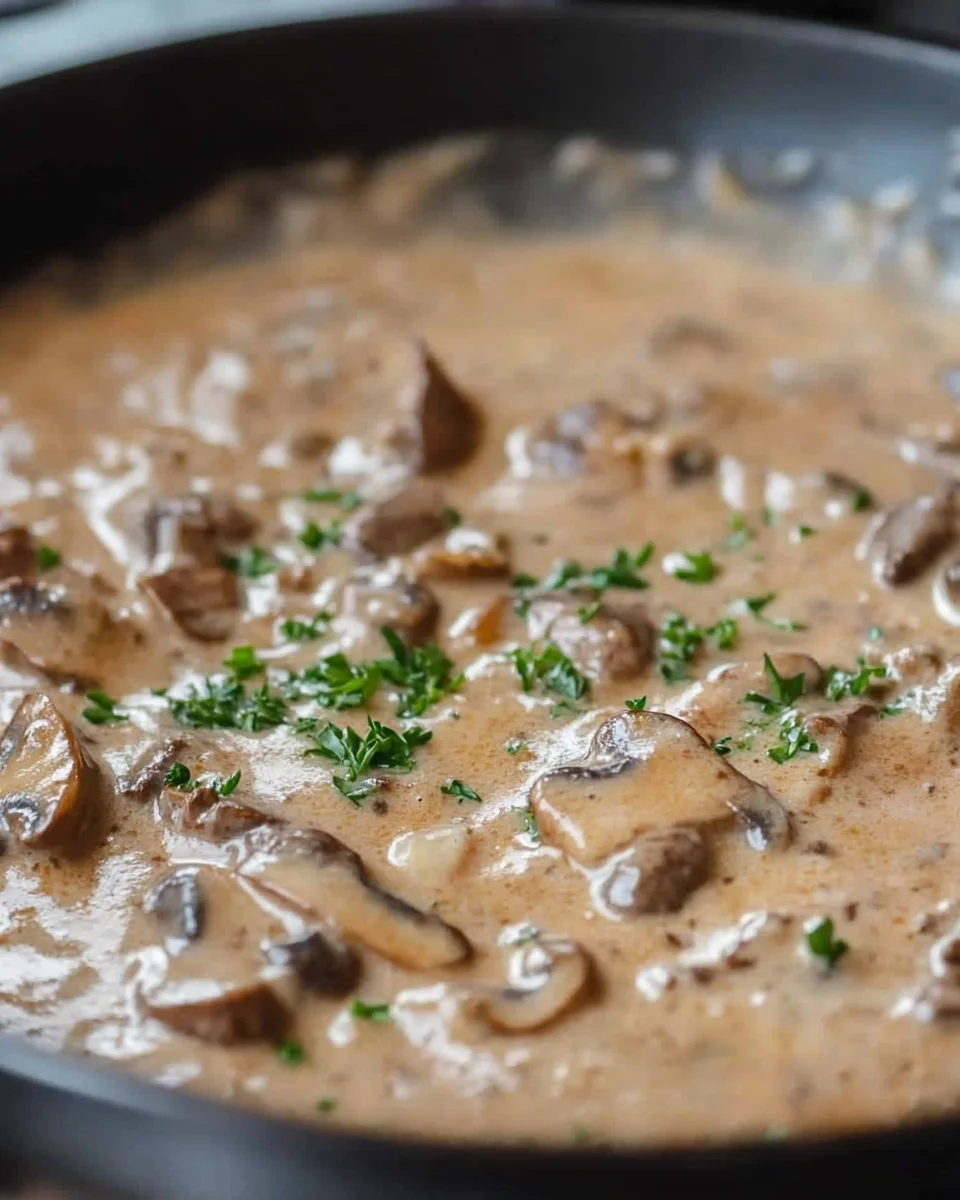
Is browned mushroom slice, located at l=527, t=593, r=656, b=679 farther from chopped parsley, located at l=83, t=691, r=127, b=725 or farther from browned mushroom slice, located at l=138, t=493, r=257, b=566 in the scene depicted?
chopped parsley, located at l=83, t=691, r=127, b=725

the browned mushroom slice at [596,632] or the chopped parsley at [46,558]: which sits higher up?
the browned mushroom slice at [596,632]

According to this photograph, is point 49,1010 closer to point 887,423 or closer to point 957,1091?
point 957,1091

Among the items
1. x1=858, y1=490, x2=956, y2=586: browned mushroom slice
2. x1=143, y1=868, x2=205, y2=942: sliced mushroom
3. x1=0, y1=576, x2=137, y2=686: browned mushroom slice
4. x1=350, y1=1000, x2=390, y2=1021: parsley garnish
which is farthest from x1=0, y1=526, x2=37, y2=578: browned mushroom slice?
x1=858, y1=490, x2=956, y2=586: browned mushroom slice

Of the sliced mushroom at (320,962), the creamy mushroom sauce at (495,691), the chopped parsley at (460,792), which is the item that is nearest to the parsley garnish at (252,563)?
the creamy mushroom sauce at (495,691)

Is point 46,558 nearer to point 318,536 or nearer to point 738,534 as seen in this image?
point 318,536

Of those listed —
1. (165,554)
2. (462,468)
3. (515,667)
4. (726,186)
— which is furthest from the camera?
(726,186)

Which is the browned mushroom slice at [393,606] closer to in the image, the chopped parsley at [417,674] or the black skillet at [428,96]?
the chopped parsley at [417,674]

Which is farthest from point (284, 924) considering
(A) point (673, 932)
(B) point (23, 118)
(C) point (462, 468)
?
(B) point (23, 118)
